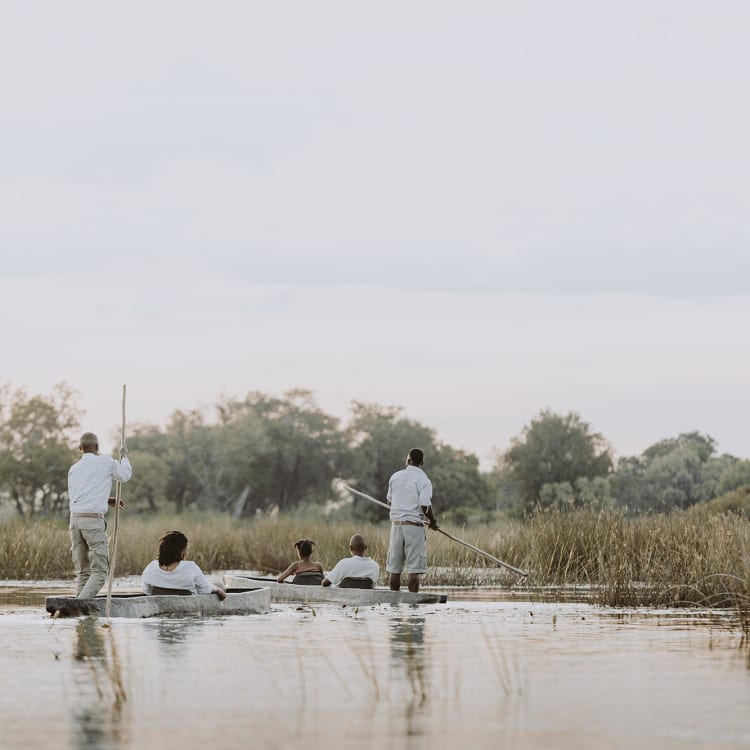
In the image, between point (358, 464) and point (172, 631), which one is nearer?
point (172, 631)

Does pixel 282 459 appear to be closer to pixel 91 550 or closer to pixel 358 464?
pixel 358 464

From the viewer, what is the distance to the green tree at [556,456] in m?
79.7

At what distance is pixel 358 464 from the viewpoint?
3376 inches

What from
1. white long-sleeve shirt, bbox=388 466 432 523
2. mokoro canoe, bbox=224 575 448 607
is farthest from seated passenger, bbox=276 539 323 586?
white long-sleeve shirt, bbox=388 466 432 523

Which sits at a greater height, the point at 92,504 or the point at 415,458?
the point at 415,458

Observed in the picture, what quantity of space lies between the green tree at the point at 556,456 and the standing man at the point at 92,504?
6169 cm

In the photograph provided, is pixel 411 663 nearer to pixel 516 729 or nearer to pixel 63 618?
pixel 516 729

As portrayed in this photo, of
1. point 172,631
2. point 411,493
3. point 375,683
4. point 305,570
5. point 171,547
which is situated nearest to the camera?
point 375,683

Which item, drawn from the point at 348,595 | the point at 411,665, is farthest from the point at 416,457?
the point at 411,665

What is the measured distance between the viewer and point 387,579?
28.7m

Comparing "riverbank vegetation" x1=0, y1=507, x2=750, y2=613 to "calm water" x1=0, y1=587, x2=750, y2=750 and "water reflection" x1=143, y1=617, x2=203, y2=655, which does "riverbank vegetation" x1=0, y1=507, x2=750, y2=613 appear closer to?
"calm water" x1=0, y1=587, x2=750, y2=750

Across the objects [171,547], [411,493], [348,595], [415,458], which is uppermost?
[415,458]

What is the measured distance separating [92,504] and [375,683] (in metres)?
8.45

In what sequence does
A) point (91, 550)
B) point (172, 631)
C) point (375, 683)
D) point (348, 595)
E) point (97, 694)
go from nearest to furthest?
point (375, 683) < point (97, 694) < point (172, 631) < point (91, 550) < point (348, 595)
